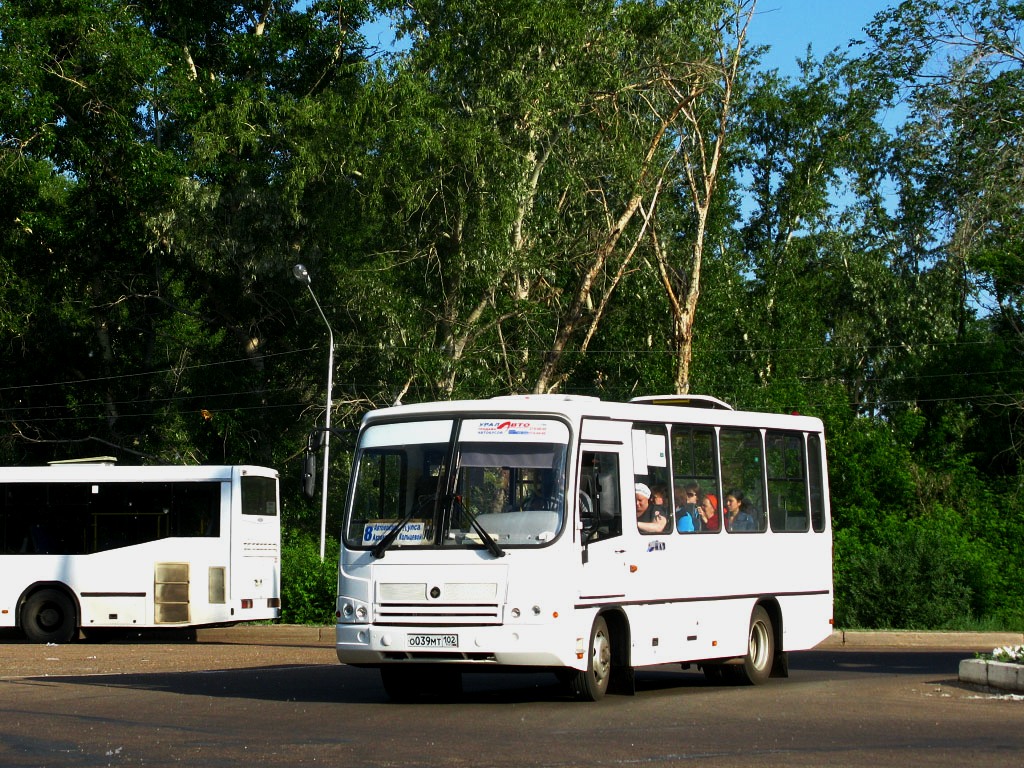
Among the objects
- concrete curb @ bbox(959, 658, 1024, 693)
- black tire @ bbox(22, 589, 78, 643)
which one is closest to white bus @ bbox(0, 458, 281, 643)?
black tire @ bbox(22, 589, 78, 643)

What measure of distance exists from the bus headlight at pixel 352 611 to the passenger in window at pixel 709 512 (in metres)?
3.74

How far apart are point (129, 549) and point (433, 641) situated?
45.8 feet

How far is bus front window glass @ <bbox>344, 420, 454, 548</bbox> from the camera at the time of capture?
1386cm

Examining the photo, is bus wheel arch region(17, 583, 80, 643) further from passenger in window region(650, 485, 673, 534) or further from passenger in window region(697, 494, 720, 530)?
passenger in window region(650, 485, 673, 534)

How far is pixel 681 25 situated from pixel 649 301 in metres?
9.25

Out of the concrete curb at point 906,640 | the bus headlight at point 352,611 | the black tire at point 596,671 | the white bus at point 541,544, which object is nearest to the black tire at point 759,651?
the white bus at point 541,544

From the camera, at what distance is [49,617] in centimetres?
2611

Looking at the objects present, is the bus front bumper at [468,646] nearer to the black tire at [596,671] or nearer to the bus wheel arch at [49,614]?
the black tire at [596,671]

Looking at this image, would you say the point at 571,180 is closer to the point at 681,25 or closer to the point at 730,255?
the point at 681,25

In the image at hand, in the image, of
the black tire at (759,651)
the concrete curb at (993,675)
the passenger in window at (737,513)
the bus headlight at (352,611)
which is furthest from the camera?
the black tire at (759,651)

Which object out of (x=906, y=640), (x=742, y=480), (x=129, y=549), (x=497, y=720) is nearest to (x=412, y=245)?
(x=129, y=549)

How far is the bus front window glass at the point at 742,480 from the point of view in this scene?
16141mm

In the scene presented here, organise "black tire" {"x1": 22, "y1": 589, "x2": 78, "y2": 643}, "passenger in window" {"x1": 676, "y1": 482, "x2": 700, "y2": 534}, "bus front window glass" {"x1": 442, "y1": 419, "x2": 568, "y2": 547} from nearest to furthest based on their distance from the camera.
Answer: "bus front window glass" {"x1": 442, "y1": 419, "x2": 568, "y2": 547}, "passenger in window" {"x1": 676, "y1": 482, "x2": 700, "y2": 534}, "black tire" {"x1": 22, "y1": 589, "x2": 78, "y2": 643}

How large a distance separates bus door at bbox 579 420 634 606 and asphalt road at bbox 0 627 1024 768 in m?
1.04
